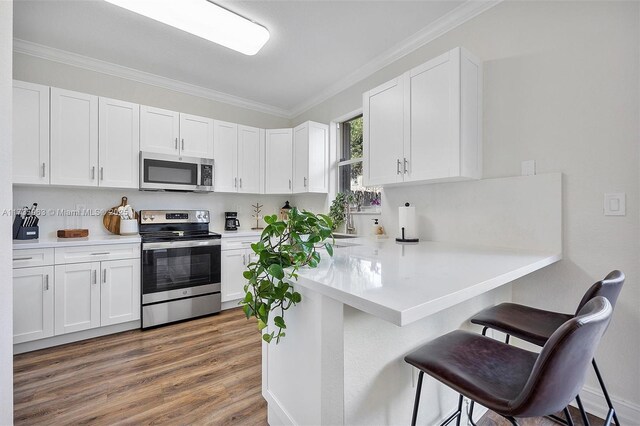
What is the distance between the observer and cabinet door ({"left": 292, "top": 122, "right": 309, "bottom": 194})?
11.8 feet

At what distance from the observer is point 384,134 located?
2.39 meters

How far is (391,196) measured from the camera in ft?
9.11

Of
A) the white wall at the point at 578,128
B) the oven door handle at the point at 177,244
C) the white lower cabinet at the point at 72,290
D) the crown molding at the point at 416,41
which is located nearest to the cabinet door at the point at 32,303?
the white lower cabinet at the point at 72,290

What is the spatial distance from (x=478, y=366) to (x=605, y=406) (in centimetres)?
131

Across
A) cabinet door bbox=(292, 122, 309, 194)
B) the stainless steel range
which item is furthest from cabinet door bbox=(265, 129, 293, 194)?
the stainless steel range

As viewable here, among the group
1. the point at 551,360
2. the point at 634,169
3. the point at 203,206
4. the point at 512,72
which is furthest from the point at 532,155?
the point at 203,206

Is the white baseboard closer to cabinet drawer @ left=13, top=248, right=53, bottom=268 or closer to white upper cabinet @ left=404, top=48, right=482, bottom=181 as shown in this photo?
white upper cabinet @ left=404, top=48, right=482, bottom=181

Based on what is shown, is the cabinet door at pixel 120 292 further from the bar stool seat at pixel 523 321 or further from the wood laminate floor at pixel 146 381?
the bar stool seat at pixel 523 321

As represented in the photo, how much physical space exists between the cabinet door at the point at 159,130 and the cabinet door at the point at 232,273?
4.38ft

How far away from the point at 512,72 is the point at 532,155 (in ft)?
1.98

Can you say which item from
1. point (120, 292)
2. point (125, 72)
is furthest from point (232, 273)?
point (125, 72)

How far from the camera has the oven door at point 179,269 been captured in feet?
9.12

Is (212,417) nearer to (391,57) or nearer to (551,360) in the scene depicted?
(551,360)

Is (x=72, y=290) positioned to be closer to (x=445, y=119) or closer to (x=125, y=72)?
(x=125, y=72)
